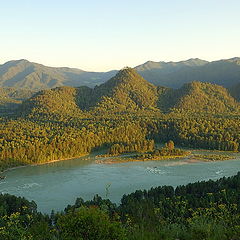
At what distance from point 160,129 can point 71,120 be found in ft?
117

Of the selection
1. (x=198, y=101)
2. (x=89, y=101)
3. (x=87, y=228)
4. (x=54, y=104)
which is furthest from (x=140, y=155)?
(x=198, y=101)

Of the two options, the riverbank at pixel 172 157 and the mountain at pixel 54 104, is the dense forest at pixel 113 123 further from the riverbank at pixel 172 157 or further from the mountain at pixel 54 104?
the riverbank at pixel 172 157

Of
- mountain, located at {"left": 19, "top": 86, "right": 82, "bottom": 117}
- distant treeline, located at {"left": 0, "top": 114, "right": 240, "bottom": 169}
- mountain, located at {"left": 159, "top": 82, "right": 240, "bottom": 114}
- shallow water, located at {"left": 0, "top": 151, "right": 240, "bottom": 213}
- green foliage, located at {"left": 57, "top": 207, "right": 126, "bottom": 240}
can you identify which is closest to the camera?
green foliage, located at {"left": 57, "top": 207, "right": 126, "bottom": 240}

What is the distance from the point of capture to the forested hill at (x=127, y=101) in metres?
172

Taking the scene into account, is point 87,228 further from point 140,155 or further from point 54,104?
point 54,104

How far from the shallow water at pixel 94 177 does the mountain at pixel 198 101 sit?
9045 cm

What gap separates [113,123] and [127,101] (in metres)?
55.3

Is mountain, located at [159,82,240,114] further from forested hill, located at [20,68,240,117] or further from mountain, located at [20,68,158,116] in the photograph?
mountain, located at [20,68,158,116]

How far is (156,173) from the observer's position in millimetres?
77375

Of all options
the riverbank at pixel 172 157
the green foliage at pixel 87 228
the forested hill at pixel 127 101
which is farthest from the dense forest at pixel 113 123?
the green foliage at pixel 87 228

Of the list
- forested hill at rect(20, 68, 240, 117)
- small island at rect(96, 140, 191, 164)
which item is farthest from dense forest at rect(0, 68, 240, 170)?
small island at rect(96, 140, 191, 164)

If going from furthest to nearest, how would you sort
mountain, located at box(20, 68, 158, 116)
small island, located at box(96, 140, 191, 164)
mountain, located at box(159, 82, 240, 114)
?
mountain, located at box(159, 82, 240, 114), mountain, located at box(20, 68, 158, 116), small island, located at box(96, 140, 191, 164)

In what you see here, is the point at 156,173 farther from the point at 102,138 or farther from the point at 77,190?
the point at 102,138

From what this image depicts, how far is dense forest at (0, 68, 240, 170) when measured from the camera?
9925cm
